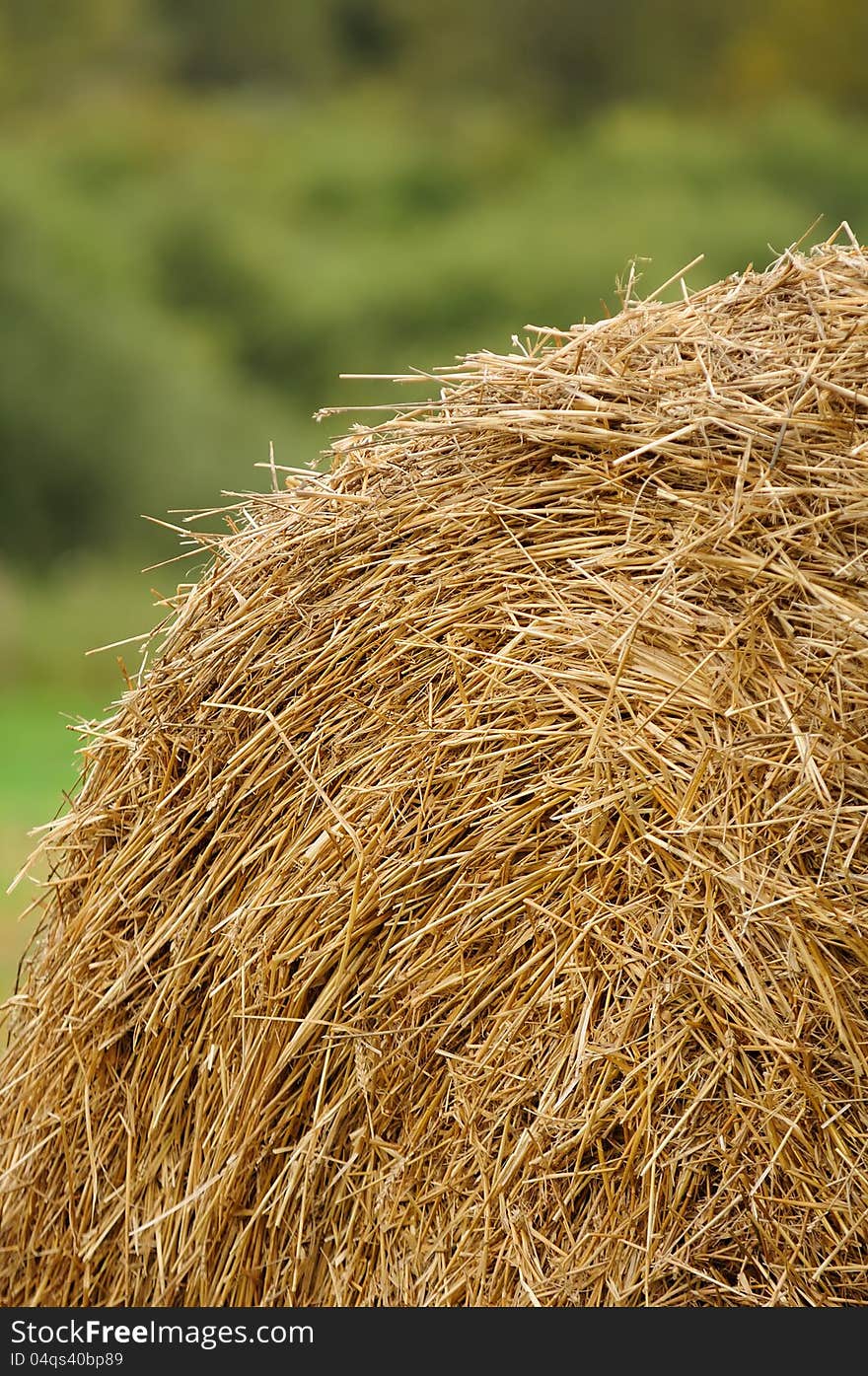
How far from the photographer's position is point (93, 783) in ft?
9.01

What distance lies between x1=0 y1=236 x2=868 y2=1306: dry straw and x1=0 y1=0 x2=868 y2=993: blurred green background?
10.6 metres

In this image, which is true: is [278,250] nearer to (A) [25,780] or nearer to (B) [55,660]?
(B) [55,660]

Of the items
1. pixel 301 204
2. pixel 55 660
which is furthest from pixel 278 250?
pixel 55 660

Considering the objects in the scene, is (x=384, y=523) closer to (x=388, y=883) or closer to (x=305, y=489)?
(x=305, y=489)

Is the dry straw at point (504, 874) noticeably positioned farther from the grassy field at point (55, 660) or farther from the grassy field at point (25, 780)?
the grassy field at point (55, 660)

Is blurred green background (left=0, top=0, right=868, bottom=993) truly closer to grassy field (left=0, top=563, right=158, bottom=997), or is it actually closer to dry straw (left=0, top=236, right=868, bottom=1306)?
grassy field (left=0, top=563, right=158, bottom=997)

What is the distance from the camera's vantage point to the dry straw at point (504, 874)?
6.78 ft

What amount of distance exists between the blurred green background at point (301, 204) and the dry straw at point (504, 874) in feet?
34.8

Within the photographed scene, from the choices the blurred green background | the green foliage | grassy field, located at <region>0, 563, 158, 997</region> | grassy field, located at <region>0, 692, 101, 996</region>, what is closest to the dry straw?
grassy field, located at <region>0, 692, 101, 996</region>

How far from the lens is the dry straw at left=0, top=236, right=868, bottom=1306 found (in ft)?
6.78

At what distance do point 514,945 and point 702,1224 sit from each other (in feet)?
1.54

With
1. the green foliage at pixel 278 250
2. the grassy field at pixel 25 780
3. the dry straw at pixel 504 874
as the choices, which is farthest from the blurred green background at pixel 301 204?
the dry straw at pixel 504 874

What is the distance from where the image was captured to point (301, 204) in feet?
56.0

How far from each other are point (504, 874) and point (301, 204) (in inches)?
627
